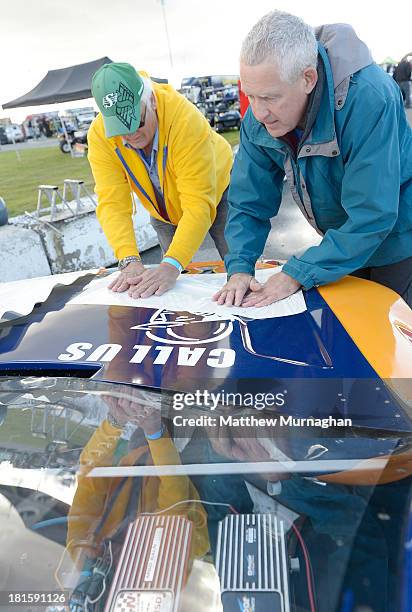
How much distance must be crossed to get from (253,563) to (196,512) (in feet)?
0.40

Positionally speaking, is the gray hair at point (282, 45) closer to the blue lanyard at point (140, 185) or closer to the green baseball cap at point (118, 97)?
the green baseball cap at point (118, 97)

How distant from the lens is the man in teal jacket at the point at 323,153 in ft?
3.47

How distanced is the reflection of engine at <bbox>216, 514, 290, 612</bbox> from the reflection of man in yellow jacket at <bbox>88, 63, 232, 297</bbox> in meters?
0.86

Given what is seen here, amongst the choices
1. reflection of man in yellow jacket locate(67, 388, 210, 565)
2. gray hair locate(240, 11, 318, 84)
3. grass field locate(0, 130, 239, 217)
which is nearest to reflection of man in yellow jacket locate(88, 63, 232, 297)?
gray hair locate(240, 11, 318, 84)

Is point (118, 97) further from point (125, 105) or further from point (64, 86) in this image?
point (64, 86)

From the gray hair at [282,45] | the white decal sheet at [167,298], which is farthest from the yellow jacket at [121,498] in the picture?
the gray hair at [282,45]

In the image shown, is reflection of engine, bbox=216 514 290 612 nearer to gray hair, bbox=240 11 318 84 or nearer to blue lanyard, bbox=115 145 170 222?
gray hair, bbox=240 11 318 84

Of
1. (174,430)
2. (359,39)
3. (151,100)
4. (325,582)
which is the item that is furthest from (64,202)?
(325,582)

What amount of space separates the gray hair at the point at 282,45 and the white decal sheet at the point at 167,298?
57 centimetres

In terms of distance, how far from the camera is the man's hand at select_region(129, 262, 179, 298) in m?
1.47

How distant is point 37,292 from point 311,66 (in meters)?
1.05

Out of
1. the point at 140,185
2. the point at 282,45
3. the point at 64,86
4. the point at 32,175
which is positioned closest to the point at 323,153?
the point at 282,45

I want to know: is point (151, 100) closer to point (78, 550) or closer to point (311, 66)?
point (311, 66)

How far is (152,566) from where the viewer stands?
0.69 meters
